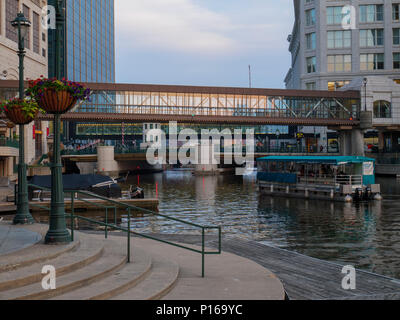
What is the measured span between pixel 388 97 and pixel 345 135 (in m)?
9.46

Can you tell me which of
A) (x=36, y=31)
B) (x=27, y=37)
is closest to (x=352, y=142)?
(x=27, y=37)

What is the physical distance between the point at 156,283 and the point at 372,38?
90.6 metres

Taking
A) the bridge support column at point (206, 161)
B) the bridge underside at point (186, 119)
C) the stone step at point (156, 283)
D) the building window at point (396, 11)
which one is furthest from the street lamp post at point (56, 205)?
the building window at point (396, 11)

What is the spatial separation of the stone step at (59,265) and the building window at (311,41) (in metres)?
87.6

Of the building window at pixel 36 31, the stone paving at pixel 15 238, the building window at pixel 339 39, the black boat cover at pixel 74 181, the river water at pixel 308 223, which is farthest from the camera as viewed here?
the building window at pixel 339 39

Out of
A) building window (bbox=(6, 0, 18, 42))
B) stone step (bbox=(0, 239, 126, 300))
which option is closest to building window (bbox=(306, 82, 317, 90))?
building window (bbox=(6, 0, 18, 42))

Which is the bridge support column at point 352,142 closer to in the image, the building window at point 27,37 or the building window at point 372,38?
the building window at point 372,38

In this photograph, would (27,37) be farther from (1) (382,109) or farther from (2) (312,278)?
(2) (312,278)

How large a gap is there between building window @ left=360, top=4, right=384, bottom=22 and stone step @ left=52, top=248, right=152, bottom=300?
90.1m

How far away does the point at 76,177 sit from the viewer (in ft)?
110

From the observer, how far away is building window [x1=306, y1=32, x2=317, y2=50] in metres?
90.8

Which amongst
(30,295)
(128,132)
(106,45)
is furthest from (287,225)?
(106,45)

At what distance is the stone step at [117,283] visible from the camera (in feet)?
27.0

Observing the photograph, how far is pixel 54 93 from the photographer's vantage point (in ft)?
36.0
